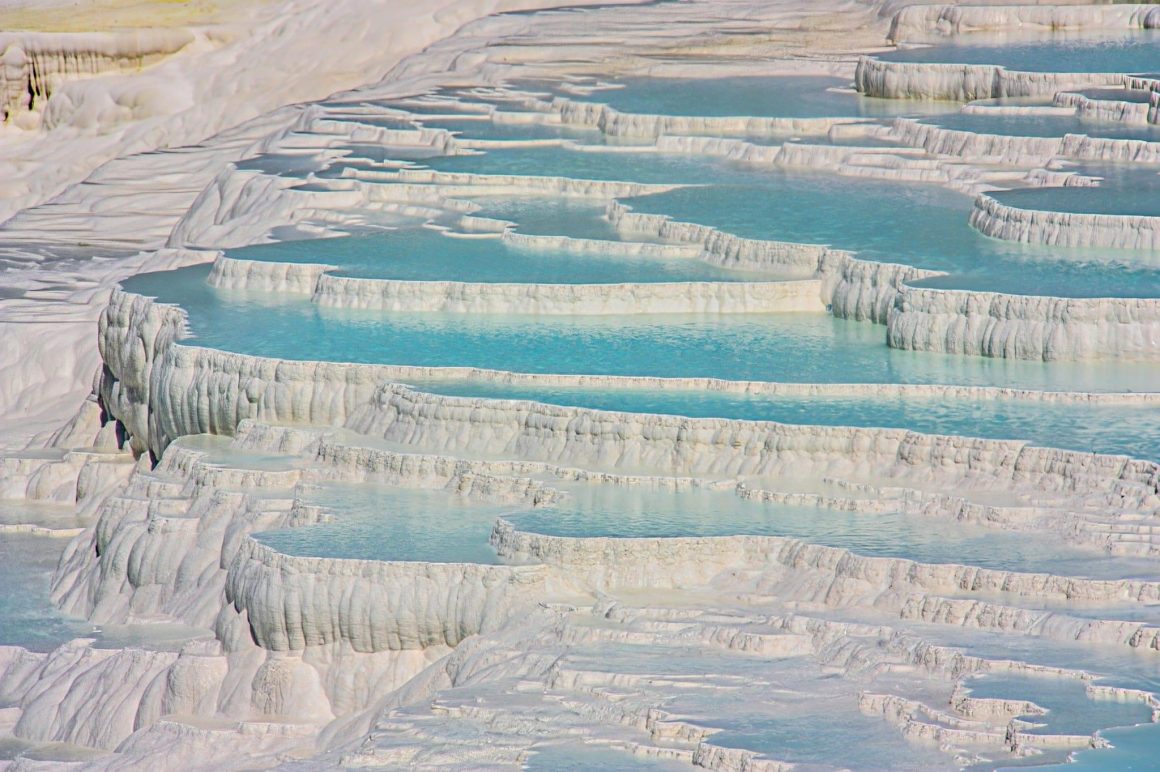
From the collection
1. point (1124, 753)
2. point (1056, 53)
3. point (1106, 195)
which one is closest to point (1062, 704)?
point (1124, 753)

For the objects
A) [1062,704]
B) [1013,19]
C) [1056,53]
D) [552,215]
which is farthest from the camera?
[1013,19]

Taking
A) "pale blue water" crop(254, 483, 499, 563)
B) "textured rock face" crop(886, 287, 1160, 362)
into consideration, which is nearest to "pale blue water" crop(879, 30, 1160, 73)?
"textured rock face" crop(886, 287, 1160, 362)

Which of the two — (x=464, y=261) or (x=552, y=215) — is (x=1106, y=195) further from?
(x=464, y=261)

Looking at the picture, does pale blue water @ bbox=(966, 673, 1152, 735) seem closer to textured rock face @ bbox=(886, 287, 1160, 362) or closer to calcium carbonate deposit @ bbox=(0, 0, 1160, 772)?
calcium carbonate deposit @ bbox=(0, 0, 1160, 772)

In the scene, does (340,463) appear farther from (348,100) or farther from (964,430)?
(348,100)

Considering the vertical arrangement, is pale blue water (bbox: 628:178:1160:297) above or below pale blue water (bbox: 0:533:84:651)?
above

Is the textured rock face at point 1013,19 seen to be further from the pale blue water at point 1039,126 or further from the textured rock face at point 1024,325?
the textured rock face at point 1024,325

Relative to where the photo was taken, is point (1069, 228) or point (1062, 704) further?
point (1069, 228)
